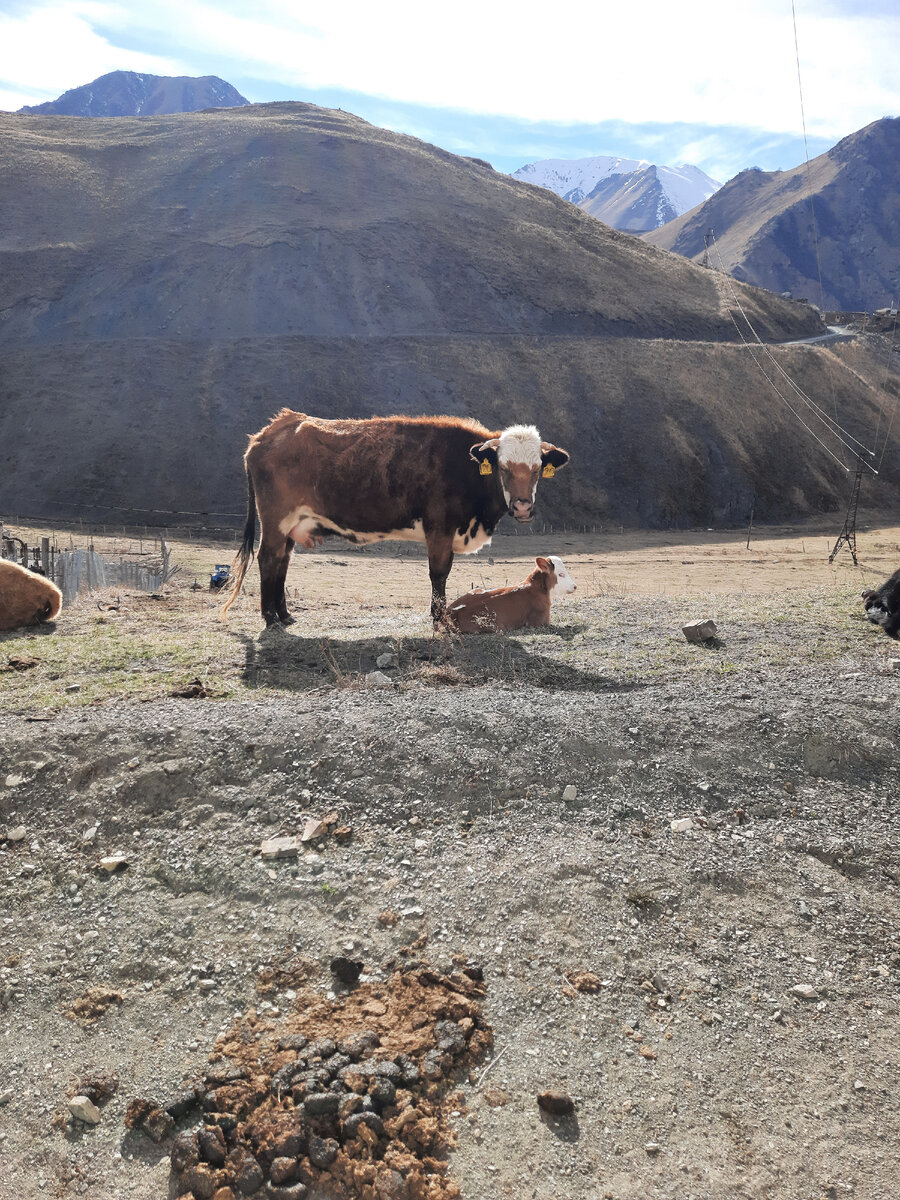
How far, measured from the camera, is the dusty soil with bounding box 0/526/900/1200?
13.6ft

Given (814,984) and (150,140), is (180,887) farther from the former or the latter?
(150,140)

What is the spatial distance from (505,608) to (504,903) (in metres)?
6.56

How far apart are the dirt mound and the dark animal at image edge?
8.26 m

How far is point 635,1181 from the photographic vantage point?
3.87 m

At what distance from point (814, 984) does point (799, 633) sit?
6.41m

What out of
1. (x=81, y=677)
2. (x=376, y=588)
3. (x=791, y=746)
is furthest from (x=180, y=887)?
(x=376, y=588)

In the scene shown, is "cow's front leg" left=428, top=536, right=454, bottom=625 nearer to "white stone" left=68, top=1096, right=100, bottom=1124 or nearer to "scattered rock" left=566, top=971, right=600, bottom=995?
"scattered rock" left=566, top=971, right=600, bottom=995

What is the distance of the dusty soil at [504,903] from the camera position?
416 cm

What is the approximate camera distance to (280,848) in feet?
19.5

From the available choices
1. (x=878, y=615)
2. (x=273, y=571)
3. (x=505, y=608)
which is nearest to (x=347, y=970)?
(x=505, y=608)

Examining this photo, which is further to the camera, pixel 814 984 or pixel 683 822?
pixel 683 822

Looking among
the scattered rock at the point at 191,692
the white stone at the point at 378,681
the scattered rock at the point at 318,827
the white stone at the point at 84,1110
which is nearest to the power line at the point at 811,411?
the white stone at the point at 378,681

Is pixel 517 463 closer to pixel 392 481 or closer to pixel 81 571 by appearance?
pixel 392 481

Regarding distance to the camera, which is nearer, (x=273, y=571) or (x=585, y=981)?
(x=585, y=981)
